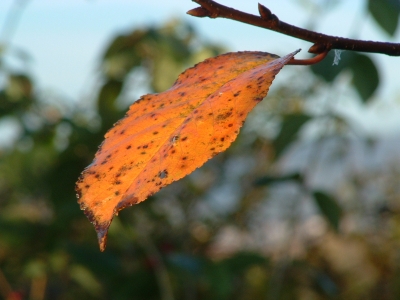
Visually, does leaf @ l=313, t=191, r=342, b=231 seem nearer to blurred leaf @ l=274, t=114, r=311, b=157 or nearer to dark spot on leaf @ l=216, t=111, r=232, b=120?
blurred leaf @ l=274, t=114, r=311, b=157

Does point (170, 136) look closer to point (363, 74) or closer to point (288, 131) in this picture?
point (288, 131)

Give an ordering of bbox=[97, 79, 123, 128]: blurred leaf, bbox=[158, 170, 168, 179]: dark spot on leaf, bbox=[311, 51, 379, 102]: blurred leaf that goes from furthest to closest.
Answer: bbox=[97, 79, 123, 128]: blurred leaf < bbox=[311, 51, 379, 102]: blurred leaf < bbox=[158, 170, 168, 179]: dark spot on leaf

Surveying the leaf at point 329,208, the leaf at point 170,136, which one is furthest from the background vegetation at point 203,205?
the leaf at point 170,136

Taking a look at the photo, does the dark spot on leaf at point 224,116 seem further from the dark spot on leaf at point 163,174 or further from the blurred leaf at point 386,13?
the blurred leaf at point 386,13

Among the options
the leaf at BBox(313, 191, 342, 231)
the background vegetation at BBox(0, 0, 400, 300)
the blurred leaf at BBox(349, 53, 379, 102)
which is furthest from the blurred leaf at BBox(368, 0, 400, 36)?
the leaf at BBox(313, 191, 342, 231)

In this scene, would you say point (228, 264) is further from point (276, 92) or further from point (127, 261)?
point (276, 92)

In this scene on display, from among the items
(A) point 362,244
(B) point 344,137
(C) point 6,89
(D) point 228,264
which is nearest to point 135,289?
(D) point 228,264
